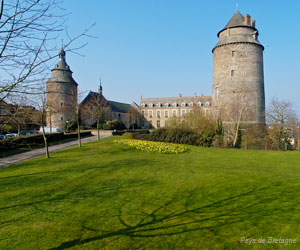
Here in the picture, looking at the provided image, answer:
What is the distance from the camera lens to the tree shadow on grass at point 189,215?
3.98 meters

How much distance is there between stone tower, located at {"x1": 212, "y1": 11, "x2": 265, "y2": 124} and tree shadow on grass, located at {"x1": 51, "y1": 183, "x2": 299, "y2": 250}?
21.4 m

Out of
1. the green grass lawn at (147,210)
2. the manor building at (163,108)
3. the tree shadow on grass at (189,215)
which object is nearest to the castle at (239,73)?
the green grass lawn at (147,210)

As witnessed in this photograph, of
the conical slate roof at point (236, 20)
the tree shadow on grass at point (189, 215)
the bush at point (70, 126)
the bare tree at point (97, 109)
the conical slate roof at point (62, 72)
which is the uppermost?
the conical slate roof at point (236, 20)

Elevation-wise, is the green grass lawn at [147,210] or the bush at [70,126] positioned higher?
the bush at [70,126]

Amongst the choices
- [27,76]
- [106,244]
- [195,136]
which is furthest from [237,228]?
[195,136]

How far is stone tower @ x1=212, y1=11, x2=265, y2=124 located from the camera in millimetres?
26312

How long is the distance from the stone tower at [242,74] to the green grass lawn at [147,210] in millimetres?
19359

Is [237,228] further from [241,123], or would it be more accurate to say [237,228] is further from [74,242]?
[241,123]

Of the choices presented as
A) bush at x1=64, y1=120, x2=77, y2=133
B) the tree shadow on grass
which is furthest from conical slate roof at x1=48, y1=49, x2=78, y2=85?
the tree shadow on grass

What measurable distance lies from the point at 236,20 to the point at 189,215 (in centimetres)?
3021

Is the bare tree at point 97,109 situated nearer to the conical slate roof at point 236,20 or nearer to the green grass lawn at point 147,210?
the green grass lawn at point 147,210

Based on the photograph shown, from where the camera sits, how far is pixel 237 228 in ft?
13.5

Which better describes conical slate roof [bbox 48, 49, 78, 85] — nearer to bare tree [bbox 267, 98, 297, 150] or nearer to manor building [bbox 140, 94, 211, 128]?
manor building [bbox 140, 94, 211, 128]

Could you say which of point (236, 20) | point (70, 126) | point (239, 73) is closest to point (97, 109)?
point (70, 126)
